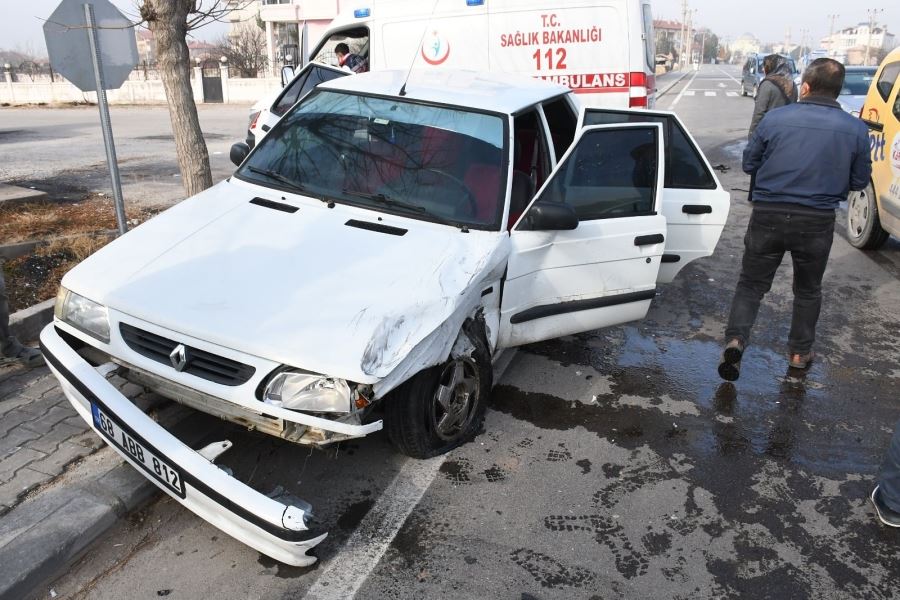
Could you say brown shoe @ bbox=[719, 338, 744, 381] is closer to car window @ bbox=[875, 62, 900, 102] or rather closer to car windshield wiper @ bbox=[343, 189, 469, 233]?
car windshield wiper @ bbox=[343, 189, 469, 233]

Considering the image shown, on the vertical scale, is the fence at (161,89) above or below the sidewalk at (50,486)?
above

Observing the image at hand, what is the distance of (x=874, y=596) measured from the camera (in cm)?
294

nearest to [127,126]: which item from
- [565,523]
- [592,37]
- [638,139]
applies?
[592,37]

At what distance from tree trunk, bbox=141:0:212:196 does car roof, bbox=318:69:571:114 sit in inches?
74.0

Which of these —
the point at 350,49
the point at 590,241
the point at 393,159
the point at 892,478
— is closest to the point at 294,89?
the point at 350,49

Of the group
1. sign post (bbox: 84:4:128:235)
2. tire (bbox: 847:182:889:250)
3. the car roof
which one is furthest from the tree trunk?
tire (bbox: 847:182:889:250)

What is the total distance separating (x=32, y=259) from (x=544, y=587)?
16.5 feet

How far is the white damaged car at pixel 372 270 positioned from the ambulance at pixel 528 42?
157 inches

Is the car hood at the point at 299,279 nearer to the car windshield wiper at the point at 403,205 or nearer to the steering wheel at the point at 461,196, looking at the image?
the car windshield wiper at the point at 403,205

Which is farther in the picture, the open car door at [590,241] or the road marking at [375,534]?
the open car door at [590,241]

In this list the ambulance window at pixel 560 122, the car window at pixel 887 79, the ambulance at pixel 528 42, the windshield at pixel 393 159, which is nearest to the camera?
the windshield at pixel 393 159

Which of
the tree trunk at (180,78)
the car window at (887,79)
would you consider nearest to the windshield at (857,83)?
the car window at (887,79)

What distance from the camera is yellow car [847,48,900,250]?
6941 millimetres

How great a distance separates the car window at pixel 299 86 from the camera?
Answer: 864 cm
